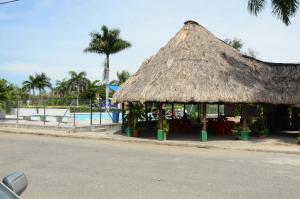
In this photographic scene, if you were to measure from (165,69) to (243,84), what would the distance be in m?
3.81

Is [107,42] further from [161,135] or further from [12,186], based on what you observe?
[12,186]

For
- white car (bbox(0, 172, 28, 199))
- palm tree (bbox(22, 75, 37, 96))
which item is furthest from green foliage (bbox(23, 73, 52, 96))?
white car (bbox(0, 172, 28, 199))

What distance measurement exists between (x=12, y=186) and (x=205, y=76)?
1705 centimetres

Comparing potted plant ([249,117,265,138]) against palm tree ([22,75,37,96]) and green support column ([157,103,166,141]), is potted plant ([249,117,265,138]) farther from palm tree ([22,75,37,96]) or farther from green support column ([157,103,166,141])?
palm tree ([22,75,37,96])

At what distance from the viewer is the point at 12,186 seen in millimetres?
3541

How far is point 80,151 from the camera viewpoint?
604 inches

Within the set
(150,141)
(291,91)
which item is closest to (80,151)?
(150,141)

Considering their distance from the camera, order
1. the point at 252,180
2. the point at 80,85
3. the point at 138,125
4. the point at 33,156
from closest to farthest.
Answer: the point at 252,180, the point at 33,156, the point at 138,125, the point at 80,85

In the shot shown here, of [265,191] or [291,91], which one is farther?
[291,91]

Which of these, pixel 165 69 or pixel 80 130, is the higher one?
pixel 165 69

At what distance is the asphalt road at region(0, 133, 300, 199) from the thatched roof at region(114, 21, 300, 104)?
15.8ft

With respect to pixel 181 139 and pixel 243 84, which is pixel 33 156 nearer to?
pixel 181 139

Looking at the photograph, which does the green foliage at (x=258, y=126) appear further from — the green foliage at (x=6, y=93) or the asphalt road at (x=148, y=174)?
the green foliage at (x=6, y=93)

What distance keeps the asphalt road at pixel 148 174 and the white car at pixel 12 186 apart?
14.2 feet
